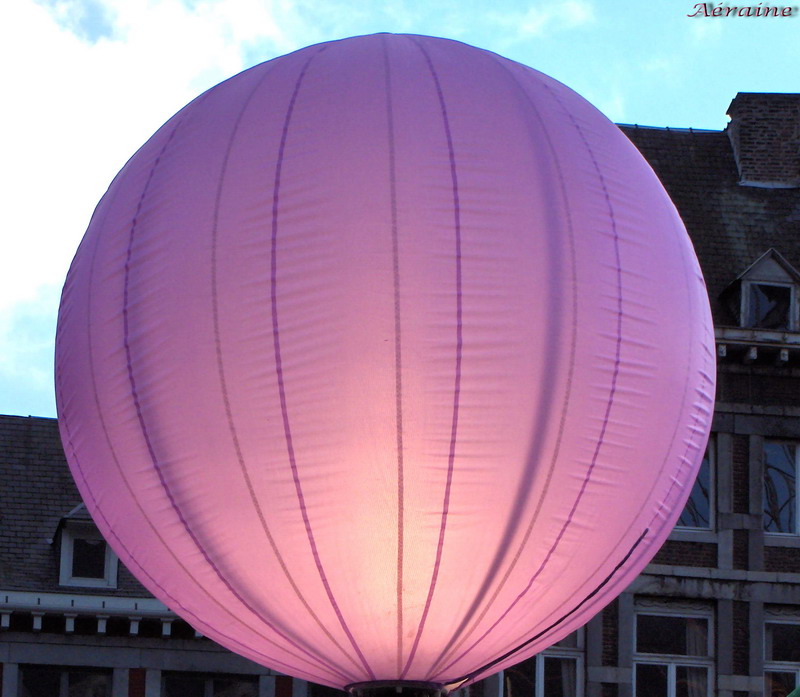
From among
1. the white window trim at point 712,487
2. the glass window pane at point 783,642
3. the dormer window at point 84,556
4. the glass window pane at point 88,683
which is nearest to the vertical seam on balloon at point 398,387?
the dormer window at point 84,556

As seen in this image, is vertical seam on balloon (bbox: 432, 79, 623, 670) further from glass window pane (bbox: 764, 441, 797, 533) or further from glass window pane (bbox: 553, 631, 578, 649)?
glass window pane (bbox: 764, 441, 797, 533)

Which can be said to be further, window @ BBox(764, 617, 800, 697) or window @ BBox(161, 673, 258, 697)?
window @ BBox(764, 617, 800, 697)

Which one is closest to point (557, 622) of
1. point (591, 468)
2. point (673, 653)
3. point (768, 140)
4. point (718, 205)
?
point (591, 468)

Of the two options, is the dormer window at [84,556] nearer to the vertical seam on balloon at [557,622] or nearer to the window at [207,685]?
the window at [207,685]

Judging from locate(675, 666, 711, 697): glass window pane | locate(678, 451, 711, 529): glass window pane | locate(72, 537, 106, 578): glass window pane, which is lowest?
locate(675, 666, 711, 697): glass window pane

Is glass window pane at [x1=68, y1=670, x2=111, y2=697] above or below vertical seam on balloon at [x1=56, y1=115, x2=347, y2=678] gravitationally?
below

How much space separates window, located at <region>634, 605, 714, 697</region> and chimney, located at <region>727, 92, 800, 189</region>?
6610 millimetres

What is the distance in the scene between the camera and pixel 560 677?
2267 centimetres

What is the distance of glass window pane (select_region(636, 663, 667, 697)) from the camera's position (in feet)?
74.3

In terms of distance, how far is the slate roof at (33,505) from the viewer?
2181 centimetres

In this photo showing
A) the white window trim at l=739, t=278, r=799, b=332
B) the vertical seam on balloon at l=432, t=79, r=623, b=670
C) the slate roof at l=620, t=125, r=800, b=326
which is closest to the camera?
the vertical seam on balloon at l=432, t=79, r=623, b=670

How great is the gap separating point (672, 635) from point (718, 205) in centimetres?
626

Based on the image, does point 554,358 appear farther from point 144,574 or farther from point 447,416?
point 144,574

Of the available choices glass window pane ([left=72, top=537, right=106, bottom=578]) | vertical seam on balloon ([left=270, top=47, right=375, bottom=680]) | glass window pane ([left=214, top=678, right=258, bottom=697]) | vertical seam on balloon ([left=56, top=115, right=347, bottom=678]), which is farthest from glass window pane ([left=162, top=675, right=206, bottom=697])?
vertical seam on balloon ([left=270, top=47, right=375, bottom=680])
